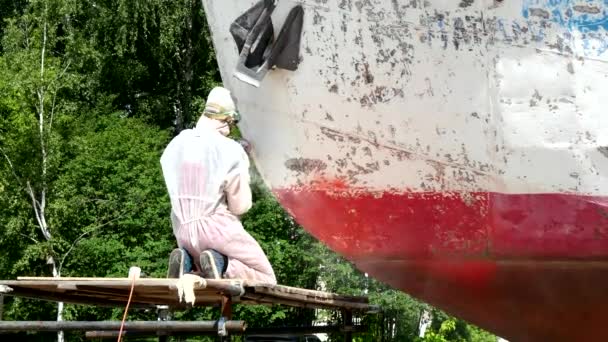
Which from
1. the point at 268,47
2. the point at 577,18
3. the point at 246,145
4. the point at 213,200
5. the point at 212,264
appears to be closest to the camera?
the point at 212,264

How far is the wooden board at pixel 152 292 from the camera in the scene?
12.0 ft

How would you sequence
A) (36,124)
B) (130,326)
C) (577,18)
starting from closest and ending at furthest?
(130,326)
(577,18)
(36,124)

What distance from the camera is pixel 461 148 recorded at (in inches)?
177

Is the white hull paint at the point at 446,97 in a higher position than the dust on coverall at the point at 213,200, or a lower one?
higher

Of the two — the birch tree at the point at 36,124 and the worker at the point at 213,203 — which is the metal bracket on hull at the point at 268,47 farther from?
the birch tree at the point at 36,124

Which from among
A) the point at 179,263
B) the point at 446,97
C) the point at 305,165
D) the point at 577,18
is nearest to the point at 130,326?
the point at 179,263

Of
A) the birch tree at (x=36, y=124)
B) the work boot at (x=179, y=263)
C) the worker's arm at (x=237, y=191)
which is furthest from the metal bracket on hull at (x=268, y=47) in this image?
the birch tree at (x=36, y=124)

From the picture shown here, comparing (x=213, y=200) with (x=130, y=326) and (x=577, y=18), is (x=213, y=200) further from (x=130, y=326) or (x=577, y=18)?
(x=577, y=18)

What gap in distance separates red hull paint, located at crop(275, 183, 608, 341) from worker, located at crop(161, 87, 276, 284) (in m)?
0.71

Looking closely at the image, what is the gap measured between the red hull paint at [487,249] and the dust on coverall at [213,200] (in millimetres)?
719

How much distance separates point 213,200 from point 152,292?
45 cm

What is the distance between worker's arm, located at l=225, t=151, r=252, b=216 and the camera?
420cm

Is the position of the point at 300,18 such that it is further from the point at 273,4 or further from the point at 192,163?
the point at 192,163

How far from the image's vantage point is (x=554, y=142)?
433 cm
